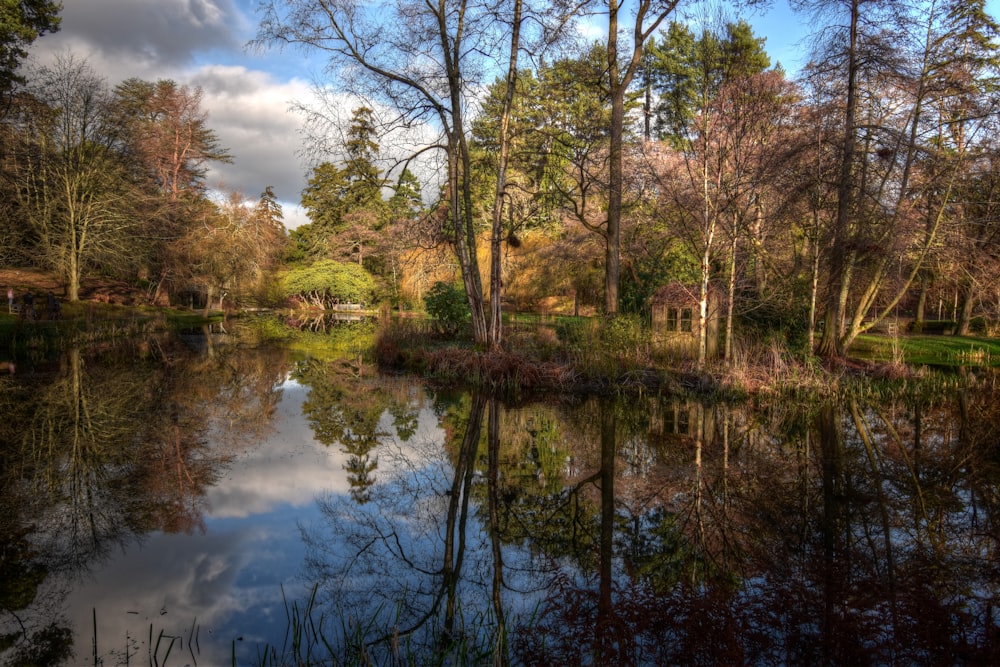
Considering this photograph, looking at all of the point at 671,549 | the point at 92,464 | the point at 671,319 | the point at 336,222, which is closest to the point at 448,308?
the point at 671,319

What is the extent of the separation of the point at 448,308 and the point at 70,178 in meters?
19.8

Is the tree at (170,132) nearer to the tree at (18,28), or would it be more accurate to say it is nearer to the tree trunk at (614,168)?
the tree at (18,28)

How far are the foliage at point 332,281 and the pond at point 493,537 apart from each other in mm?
26953

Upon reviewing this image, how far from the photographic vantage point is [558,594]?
12.5 ft

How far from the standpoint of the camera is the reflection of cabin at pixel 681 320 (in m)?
12.7

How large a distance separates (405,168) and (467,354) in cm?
474

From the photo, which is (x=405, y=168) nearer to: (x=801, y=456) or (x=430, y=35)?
(x=430, y=35)

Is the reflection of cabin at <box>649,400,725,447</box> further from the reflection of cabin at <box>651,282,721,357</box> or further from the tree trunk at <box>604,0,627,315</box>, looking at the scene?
the tree trunk at <box>604,0,627,315</box>

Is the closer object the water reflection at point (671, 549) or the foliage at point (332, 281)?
the water reflection at point (671, 549)

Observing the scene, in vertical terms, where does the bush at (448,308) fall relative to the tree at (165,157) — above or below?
below

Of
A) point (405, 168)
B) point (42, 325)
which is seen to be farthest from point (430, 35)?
point (42, 325)

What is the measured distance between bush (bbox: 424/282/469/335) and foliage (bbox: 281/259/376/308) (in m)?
19.8

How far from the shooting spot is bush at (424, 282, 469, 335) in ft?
57.4

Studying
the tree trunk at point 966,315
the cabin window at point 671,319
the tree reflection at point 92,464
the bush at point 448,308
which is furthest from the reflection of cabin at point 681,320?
the tree trunk at point 966,315
